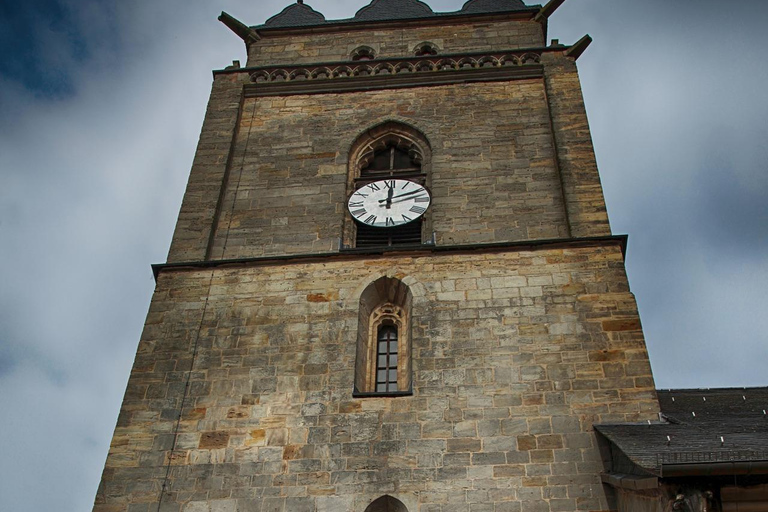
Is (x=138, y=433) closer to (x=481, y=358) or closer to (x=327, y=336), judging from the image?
(x=327, y=336)

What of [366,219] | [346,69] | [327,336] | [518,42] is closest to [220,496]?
[327,336]

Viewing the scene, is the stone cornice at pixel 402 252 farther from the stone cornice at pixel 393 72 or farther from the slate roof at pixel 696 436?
the stone cornice at pixel 393 72

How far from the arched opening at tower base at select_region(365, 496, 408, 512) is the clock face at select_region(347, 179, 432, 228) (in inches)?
183

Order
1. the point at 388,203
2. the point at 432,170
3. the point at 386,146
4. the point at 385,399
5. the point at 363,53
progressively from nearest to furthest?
the point at 385,399 → the point at 388,203 → the point at 432,170 → the point at 386,146 → the point at 363,53

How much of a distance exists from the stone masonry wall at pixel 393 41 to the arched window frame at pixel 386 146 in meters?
2.61

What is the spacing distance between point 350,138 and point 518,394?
5.87m

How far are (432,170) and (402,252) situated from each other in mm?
2210

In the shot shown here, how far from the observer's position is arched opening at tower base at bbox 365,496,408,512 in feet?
29.0

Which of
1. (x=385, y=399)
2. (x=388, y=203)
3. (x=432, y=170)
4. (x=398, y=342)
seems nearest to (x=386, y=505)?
(x=385, y=399)

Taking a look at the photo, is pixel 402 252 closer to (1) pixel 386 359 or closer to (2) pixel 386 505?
(1) pixel 386 359

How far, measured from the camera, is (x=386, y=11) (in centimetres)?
1819

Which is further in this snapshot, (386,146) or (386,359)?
(386,146)

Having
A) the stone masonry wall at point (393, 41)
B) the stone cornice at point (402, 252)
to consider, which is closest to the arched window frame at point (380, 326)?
the stone cornice at point (402, 252)

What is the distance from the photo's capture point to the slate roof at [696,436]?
24.6ft
